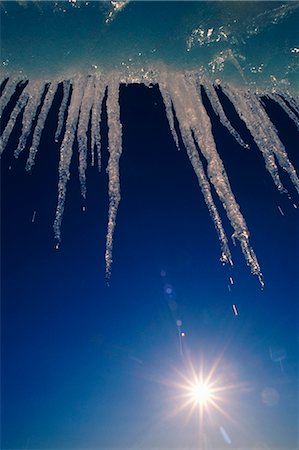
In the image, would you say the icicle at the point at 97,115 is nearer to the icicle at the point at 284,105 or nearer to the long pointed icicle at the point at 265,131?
the long pointed icicle at the point at 265,131

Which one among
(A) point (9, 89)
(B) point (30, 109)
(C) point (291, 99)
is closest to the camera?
(A) point (9, 89)

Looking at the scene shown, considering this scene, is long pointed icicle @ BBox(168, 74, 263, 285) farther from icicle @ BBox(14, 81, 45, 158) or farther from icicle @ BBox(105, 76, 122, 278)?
icicle @ BBox(14, 81, 45, 158)

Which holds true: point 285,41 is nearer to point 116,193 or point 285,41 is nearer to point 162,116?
point 162,116

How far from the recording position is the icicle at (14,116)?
5668mm

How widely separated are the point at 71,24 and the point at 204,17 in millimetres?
1477

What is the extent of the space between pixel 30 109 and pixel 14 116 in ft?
0.72

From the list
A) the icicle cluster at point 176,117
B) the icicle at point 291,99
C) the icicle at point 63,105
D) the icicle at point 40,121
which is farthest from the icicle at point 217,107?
the icicle at point 40,121

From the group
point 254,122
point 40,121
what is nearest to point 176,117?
point 254,122

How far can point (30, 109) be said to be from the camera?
5730 millimetres

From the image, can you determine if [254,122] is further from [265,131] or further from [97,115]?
[97,115]

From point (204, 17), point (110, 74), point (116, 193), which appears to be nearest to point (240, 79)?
point (204, 17)

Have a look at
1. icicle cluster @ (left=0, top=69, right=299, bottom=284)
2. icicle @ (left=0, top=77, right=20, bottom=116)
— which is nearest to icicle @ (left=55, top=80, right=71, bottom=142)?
icicle cluster @ (left=0, top=69, right=299, bottom=284)

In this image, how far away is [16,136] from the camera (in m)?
6.06

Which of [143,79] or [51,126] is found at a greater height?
[51,126]
